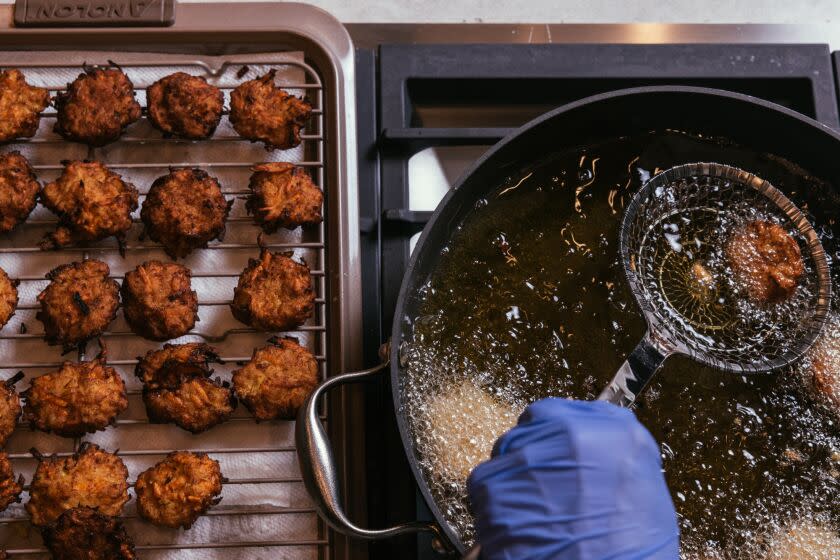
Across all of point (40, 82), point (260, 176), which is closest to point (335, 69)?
point (260, 176)

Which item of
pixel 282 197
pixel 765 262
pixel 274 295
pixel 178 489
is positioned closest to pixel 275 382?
pixel 274 295

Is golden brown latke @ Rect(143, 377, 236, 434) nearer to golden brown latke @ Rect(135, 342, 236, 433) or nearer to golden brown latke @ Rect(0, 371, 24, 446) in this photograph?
golden brown latke @ Rect(135, 342, 236, 433)

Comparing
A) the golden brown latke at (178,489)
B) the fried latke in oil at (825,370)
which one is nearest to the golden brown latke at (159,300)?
the golden brown latke at (178,489)

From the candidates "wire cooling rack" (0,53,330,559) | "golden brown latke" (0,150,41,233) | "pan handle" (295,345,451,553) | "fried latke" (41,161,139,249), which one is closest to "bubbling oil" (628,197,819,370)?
"pan handle" (295,345,451,553)

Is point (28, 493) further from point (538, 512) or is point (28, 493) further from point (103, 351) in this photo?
point (538, 512)

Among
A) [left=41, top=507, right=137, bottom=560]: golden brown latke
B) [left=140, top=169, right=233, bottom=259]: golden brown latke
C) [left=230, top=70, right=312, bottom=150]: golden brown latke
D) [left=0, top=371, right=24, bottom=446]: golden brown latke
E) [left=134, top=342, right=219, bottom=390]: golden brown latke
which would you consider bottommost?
[left=41, top=507, right=137, bottom=560]: golden brown latke

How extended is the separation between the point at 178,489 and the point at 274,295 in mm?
453

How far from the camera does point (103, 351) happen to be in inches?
68.1

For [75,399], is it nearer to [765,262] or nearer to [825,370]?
[765,262]

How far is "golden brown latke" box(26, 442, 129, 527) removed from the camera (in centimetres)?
162

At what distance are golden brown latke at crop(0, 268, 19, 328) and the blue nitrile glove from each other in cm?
111

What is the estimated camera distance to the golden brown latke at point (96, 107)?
173cm

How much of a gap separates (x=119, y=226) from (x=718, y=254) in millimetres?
1313

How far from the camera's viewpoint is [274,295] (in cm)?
169
